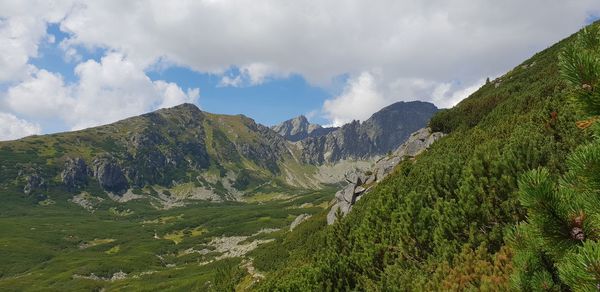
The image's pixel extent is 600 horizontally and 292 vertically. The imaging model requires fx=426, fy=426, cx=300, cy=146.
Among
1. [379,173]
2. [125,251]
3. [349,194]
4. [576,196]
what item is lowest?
[125,251]

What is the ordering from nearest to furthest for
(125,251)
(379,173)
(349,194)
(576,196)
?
1. (576,196)
2. (349,194)
3. (379,173)
4. (125,251)

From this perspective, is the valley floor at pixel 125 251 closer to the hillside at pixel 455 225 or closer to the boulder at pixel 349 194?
the boulder at pixel 349 194

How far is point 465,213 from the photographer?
12.9 meters

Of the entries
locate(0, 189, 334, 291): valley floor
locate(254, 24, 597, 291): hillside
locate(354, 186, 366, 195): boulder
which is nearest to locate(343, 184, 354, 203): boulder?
locate(354, 186, 366, 195): boulder

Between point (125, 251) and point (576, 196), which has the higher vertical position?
point (576, 196)

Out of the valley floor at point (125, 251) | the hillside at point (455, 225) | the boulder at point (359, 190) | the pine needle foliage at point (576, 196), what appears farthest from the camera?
the valley floor at point (125, 251)

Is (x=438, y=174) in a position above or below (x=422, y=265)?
above

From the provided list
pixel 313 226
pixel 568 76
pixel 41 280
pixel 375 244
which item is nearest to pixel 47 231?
pixel 41 280

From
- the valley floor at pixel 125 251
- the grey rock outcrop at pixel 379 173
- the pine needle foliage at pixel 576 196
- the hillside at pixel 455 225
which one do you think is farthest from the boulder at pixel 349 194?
the valley floor at pixel 125 251

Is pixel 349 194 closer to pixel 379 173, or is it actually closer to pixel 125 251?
pixel 379 173

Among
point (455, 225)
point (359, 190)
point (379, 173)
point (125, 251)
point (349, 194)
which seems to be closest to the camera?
point (455, 225)

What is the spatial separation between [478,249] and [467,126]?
2897cm

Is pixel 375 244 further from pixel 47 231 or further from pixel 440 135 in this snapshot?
pixel 47 231

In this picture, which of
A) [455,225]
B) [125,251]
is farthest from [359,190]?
[125,251]
